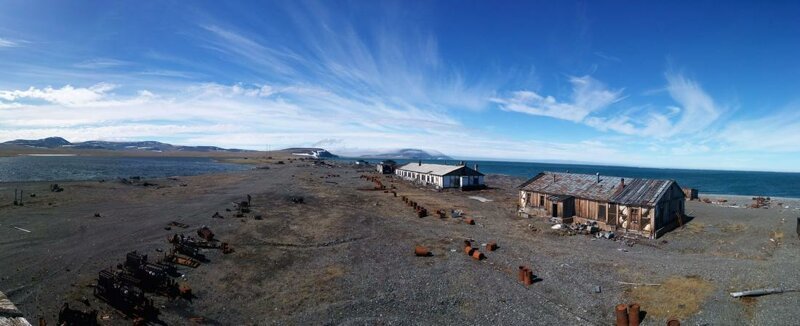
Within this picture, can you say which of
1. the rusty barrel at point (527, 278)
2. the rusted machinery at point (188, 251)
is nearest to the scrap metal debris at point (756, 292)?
the rusty barrel at point (527, 278)

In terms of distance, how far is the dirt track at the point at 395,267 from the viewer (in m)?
15.4

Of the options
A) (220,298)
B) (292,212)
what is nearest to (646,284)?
(220,298)

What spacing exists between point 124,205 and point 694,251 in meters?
46.8

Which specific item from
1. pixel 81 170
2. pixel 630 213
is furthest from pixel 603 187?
pixel 81 170

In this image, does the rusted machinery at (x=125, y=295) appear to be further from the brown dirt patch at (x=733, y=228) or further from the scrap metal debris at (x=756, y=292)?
the brown dirt patch at (x=733, y=228)

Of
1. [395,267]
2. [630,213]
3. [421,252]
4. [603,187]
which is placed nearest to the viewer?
[395,267]

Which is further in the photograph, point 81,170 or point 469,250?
point 81,170

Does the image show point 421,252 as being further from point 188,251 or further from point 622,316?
point 188,251

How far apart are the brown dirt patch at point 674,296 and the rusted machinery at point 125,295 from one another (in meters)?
19.0

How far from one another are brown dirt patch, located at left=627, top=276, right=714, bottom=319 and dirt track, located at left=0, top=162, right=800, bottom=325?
9 centimetres

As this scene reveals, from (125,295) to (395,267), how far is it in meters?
11.6

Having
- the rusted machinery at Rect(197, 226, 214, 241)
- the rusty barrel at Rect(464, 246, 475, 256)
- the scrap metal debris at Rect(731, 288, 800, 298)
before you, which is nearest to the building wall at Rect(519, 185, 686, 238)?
the scrap metal debris at Rect(731, 288, 800, 298)

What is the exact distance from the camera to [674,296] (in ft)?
54.5

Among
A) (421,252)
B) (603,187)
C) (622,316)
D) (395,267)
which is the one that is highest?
(603,187)
